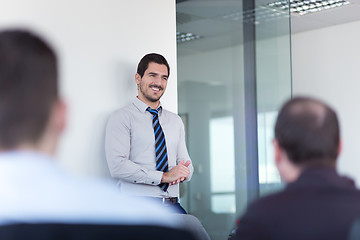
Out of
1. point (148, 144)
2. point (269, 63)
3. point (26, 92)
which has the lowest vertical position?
point (148, 144)

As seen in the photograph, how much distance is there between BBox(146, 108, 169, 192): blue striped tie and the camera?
13.7 feet

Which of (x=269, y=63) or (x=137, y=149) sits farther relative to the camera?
(x=269, y=63)

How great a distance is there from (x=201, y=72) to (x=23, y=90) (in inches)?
175

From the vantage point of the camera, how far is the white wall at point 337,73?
7.07 meters

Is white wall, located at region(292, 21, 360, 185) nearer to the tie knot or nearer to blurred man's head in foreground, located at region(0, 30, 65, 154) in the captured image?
the tie knot

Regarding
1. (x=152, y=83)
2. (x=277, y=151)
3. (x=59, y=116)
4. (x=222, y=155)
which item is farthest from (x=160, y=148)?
(x=59, y=116)

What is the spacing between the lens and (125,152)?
405cm

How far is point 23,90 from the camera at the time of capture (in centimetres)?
103

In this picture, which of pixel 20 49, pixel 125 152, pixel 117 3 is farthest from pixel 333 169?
pixel 117 3

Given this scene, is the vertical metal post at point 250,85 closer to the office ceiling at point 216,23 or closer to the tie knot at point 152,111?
the office ceiling at point 216,23

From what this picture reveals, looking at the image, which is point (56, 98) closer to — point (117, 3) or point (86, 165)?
point (86, 165)

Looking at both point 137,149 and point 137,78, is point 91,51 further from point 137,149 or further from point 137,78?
point 137,149

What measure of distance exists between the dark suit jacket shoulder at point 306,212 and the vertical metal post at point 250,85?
3954 mm

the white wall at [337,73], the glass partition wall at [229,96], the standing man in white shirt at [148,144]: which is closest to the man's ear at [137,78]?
the standing man in white shirt at [148,144]
